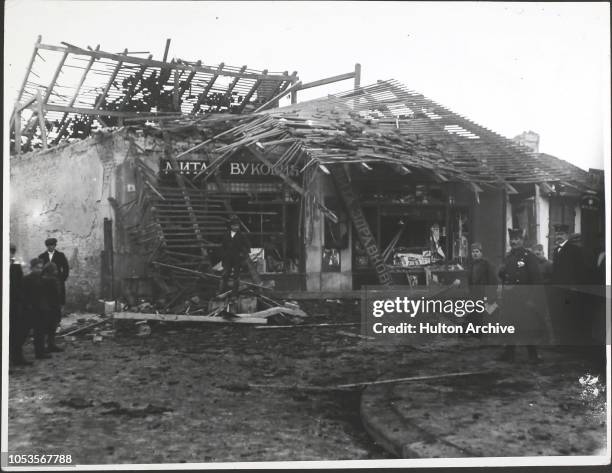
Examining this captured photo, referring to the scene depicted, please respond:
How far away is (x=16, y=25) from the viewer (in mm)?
4859

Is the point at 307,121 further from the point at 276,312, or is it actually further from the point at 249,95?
the point at 276,312

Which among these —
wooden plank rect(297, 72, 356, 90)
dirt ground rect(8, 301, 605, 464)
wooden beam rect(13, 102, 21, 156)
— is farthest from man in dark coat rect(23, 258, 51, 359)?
wooden plank rect(297, 72, 356, 90)

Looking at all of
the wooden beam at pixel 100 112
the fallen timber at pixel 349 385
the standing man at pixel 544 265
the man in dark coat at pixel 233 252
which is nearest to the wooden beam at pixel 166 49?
the wooden beam at pixel 100 112

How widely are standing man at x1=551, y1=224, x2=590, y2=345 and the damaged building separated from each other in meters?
0.51

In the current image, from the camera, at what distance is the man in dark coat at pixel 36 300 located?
5250 millimetres

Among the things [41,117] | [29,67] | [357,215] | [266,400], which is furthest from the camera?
[357,215]

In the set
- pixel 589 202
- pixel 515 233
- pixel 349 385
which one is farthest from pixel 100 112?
pixel 589 202

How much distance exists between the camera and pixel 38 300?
5312 millimetres

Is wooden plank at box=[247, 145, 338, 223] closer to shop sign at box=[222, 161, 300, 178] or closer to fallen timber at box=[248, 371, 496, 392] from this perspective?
shop sign at box=[222, 161, 300, 178]

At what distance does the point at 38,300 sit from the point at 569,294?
5003 millimetres

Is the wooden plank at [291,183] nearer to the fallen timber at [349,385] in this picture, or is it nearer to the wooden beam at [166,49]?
the wooden beam at [166,49]

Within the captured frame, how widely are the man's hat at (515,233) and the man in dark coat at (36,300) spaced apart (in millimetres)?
4993

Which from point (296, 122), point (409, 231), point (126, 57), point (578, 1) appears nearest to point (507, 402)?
point (409, 231)

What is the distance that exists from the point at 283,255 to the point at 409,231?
191 cm
